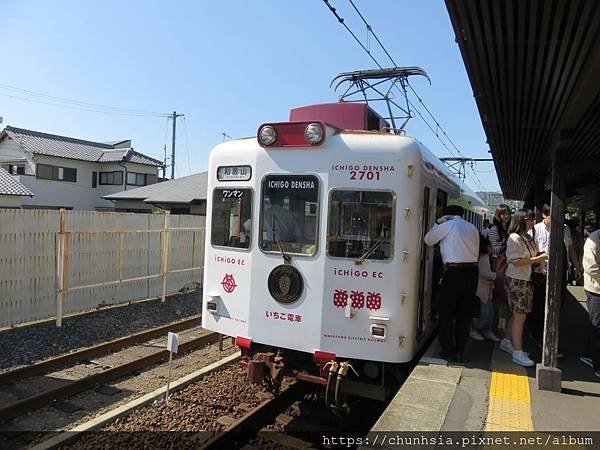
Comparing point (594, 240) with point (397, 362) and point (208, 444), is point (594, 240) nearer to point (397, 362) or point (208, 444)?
point (397, 362)

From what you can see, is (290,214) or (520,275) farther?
(520,275)

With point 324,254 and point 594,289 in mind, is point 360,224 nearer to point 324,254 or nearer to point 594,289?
point 324,254

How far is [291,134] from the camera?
4633 millimetres

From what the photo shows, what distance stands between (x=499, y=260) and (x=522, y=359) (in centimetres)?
143

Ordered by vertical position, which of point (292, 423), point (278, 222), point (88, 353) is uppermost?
point (278, 222)

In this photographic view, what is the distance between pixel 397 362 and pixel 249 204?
2056mm

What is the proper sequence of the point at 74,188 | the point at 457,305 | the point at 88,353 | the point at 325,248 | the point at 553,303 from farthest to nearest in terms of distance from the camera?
the point at 74,188 → the point at 88,353 → the point at 457,305 → the point at 325,248 → the point at 553,303

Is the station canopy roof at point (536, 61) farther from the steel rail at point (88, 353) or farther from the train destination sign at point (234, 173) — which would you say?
the steel rail at point (88, 353)

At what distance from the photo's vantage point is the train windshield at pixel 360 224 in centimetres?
430

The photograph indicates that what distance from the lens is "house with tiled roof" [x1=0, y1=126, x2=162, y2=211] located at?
29.7m

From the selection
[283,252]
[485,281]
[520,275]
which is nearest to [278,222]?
[283,252]

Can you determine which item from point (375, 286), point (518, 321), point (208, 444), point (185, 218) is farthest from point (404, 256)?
point (185, 218)

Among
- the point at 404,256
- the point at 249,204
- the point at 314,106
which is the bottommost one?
the point at 404,256

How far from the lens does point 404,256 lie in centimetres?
425
